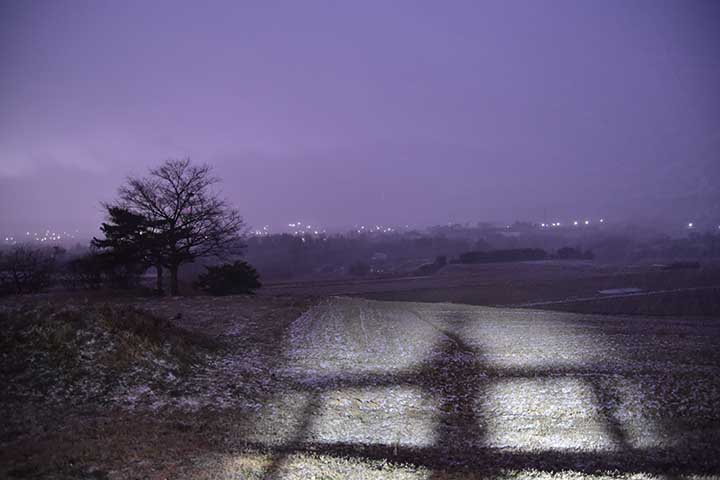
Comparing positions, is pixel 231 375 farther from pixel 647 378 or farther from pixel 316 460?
pixel 647 378

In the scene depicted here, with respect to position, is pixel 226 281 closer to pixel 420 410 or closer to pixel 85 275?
pixel 85 275

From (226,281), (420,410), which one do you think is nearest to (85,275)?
(226,281)

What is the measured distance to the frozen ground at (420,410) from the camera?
8516 millimetres

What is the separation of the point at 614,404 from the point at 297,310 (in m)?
17.9

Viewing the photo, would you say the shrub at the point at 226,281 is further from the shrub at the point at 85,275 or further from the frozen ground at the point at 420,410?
the frozen ground at the point at 420,410

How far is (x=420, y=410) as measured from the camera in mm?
11656

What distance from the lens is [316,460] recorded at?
8.53 metres

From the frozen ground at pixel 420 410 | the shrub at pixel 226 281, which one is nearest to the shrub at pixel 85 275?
the shrub at pixel 226 281

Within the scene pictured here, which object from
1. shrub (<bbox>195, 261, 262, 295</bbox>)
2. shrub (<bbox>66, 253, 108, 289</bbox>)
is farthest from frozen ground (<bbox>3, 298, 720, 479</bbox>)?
shrub (<bbox>66, 253, 108, 289</bbox>)

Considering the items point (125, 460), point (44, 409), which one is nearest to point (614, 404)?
point (125, 460)

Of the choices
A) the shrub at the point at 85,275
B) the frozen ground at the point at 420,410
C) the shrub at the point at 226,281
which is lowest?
the frozen ground at the point at 420,410

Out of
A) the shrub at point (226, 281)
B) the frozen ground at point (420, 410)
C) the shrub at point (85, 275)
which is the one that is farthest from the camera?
the shrub at point (226, 281)

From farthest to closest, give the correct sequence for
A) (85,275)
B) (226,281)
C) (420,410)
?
(85,275)
(226,281)
(420,410)

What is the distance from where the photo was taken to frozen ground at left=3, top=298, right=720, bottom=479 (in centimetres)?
852
